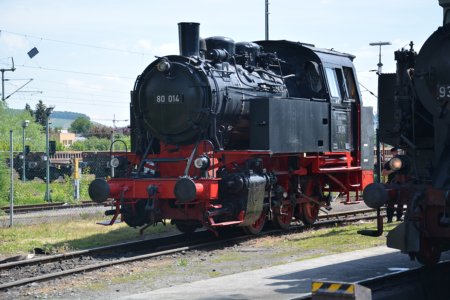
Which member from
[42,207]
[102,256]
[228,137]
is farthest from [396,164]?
[42,207]

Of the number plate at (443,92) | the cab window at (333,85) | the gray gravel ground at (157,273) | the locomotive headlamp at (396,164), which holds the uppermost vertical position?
the cab window at (333,85)

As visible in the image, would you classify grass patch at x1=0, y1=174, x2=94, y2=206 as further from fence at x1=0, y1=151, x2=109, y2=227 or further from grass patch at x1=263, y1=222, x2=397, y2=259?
grass patch at x1=263, y1=222, x2=397, y2=259

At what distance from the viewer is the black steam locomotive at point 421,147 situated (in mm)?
8758

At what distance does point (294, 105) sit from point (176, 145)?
8.38ft

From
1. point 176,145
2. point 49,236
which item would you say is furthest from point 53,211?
point 176,145

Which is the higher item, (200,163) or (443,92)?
(443,92)

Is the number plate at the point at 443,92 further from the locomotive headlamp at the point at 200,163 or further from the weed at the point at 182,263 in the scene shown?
the locomotive headlamp at the point at 200,163

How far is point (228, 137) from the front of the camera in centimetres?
1520

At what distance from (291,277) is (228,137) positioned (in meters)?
5.20

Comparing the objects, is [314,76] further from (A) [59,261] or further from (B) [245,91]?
(A) [59,261]

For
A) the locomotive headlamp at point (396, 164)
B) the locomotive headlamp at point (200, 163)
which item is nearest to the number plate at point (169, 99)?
the locomotive headlamp at point (200, 163)

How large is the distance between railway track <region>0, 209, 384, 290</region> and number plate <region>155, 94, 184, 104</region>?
2681 millimetres

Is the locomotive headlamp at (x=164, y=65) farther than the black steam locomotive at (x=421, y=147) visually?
Yes

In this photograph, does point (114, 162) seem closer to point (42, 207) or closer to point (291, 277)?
point (291, 277)
